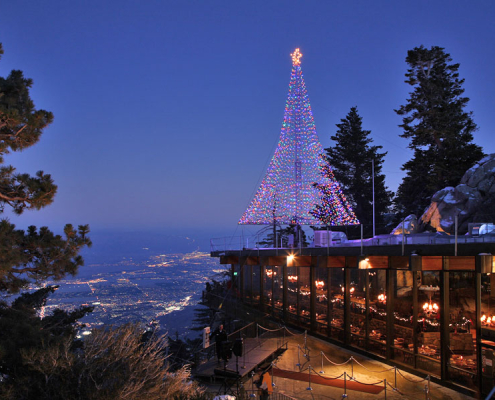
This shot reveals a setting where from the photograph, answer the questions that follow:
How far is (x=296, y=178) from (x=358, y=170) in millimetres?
18230

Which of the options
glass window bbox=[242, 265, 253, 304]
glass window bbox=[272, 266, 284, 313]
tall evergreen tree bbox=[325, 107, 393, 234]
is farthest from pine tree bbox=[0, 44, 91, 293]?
tall evergreen tree bbox=[325, 107, 393, 234]

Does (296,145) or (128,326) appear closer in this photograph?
(128,326)

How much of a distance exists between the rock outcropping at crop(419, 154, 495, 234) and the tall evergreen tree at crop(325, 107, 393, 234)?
537 inches

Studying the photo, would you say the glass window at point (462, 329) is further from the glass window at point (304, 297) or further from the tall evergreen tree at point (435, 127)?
the tall evergreen tree at point (435, 127)

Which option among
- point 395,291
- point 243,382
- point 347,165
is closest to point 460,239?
point 395,291

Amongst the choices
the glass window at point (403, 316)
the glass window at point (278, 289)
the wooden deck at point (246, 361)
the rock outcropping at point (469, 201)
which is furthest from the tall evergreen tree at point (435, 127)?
the wooden deck at point (246, 361)

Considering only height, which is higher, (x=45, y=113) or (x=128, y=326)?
(x=45, y=113)

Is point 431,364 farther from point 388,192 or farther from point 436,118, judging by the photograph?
point 388,192

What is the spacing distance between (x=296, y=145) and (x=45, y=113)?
1413 cm

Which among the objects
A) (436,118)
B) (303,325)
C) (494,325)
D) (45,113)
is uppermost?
(436,118)

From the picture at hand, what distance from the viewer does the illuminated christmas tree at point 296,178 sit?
20250 mm

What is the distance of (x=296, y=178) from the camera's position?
2061 centimetres

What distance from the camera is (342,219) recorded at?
72.0 ft

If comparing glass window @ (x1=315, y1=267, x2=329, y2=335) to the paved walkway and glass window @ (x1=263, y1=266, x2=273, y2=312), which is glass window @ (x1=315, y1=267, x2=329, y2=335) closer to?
the paved walkway
